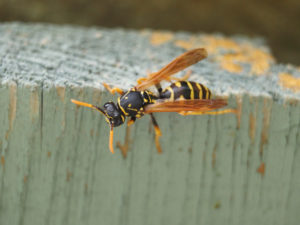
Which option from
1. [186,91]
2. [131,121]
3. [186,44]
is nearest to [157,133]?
[131,121]

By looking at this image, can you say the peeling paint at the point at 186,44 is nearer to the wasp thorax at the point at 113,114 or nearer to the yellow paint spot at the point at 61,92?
the wasp thorax at the point at 113,114

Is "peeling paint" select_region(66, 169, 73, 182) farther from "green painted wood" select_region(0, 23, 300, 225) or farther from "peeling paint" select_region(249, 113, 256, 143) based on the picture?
"peeling paint" select_region(249, 113, 256, 143)

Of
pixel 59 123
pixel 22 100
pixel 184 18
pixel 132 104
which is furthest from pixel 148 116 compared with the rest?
pixel 184 18

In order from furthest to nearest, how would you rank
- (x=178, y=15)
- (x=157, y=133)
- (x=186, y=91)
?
(x=178, y=15), (x=186, y=91), (x=157, y=133)

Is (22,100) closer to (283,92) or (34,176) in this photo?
(34,176)

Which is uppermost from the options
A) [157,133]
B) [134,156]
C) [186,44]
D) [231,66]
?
[186,44]

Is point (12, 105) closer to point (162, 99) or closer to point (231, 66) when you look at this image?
point (162, 99)
